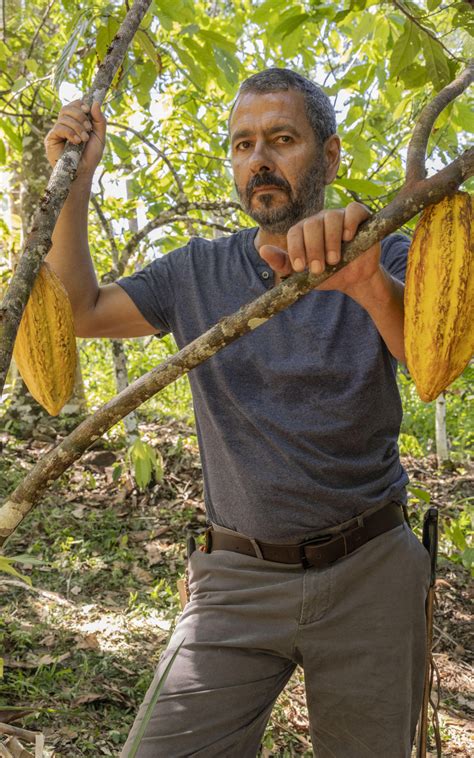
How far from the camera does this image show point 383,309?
1075 millimetres

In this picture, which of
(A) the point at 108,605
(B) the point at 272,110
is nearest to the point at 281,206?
(B) the point at 272,110

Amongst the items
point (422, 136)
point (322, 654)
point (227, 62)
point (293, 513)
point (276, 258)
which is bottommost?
point (322, 654)

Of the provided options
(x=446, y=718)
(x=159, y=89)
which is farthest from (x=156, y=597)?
(x=159, y=89)

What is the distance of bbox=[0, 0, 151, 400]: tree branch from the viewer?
0.84m

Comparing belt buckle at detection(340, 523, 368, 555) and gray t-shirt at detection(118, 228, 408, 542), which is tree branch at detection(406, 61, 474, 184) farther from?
belt buckle at detection(340, 523, 368, 555)

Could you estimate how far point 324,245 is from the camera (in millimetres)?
824

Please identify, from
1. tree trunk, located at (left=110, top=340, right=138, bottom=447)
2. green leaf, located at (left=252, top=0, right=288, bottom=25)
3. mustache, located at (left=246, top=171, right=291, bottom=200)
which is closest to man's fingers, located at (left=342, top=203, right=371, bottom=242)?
mustache, located at (left=246, top=171, right=291, bottom=200)

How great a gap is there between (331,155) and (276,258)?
3.44 feet

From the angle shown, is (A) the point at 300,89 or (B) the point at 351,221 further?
(A) the point at 300,89

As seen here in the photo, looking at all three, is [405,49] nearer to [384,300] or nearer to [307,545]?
[384,300]

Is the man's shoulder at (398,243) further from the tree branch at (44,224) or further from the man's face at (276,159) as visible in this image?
the tree branch at (44,224)

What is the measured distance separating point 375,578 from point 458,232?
1045 mm

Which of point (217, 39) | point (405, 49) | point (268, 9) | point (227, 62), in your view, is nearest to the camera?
point (405, 49)

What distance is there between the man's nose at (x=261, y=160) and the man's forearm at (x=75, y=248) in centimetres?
50
